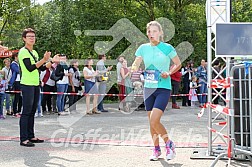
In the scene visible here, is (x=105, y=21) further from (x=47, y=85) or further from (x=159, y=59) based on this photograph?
(x=159, y=59)

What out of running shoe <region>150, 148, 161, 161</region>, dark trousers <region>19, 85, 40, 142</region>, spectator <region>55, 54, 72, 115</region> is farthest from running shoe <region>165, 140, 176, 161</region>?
spectator <region>55, 54, 72, 115</region>

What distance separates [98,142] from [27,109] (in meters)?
1.41

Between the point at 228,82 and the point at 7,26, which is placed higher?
the point at 7,26

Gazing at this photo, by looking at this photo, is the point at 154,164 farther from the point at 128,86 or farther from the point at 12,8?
the point at 12,8

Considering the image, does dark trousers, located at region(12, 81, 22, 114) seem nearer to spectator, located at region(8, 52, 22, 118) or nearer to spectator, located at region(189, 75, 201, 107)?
spectator, located at region(8, 52, 22, 118)

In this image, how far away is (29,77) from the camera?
7293mm

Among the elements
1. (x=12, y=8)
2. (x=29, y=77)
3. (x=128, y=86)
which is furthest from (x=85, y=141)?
(x=12, y=8)

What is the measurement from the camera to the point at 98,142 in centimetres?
762

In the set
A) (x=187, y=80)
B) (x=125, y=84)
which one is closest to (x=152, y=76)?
(x=125, y=84)

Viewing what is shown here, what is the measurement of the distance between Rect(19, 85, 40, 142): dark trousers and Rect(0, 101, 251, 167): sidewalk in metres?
0.28

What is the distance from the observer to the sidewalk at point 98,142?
6.03 metres

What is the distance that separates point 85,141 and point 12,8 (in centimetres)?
2243

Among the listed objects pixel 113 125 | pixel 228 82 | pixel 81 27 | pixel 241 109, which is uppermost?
pixel 81 27

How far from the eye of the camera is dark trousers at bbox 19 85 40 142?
730cm
